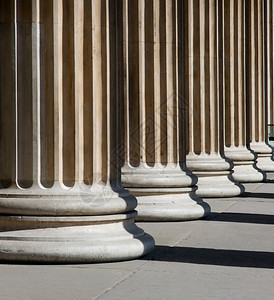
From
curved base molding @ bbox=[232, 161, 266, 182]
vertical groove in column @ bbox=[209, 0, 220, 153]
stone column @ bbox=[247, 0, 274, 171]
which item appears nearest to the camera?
vertical groove in column @ bbox=[209, 0, 220, 153]

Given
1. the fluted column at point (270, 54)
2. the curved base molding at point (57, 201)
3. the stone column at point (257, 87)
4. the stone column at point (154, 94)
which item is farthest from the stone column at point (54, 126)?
the fluted column at point (270, 54)

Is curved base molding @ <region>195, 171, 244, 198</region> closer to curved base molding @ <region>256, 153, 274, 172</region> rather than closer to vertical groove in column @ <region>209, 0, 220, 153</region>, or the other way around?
vertical groove in column @ <region>209, 0, 220, 153</region>

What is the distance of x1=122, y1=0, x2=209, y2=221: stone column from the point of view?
19.7 metres

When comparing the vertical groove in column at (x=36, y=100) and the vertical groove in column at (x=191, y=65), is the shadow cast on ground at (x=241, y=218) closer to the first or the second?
the vertical groove in column at (x=191, y=65)

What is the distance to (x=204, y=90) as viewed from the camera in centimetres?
2558

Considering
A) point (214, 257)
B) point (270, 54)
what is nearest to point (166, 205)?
point (214, 257)

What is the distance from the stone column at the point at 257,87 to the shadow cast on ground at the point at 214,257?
20354 mm

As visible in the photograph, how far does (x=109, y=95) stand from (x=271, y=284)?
170 inches

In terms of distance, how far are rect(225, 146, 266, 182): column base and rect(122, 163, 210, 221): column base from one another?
10.3 metres

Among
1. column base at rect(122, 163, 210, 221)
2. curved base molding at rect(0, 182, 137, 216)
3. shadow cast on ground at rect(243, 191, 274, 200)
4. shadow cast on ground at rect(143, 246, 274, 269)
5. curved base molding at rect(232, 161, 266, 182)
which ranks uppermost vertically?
curved base molding at rect(0, 182, 137, 216)

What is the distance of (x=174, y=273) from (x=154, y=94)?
774cm

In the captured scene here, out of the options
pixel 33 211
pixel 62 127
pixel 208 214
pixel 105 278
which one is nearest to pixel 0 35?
pixel 62 127

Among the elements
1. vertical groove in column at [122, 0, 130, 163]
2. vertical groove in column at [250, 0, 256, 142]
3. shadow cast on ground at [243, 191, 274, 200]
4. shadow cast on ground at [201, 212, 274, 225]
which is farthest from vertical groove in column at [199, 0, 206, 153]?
vertical groove in column at [250, 0, 256, 142]

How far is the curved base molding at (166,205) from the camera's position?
19.1m
